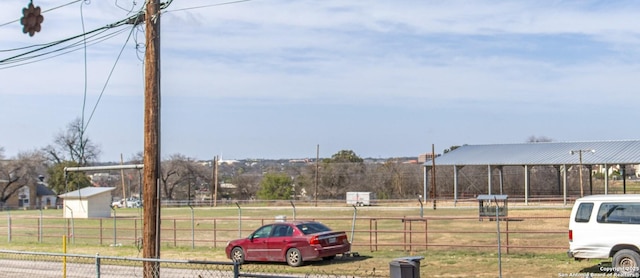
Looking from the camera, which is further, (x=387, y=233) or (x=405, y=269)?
(x=387, y=233)

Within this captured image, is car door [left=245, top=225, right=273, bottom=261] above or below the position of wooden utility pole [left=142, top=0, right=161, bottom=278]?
below

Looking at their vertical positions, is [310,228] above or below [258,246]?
above

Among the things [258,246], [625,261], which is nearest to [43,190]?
[258,246]

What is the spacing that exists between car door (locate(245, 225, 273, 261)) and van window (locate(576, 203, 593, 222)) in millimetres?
10132

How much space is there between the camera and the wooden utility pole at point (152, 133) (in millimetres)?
13773

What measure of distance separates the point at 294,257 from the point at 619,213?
10.0 m

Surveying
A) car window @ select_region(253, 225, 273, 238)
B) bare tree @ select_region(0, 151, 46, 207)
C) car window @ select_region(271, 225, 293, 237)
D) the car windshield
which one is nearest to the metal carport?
the car windshield

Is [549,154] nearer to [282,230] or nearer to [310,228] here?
[310,228]

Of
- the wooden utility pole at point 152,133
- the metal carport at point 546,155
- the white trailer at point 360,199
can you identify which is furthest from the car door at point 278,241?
the white trailer at point 360,199

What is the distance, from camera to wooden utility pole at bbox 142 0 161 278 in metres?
13.8

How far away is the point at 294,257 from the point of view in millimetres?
23781

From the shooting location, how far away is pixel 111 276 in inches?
901

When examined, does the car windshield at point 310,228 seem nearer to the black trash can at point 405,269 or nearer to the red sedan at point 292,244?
the red sedan at point 292,244

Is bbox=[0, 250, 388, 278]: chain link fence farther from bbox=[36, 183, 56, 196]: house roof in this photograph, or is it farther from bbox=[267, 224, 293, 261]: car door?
bbox=[36, 183, 56, 196]: house roof
